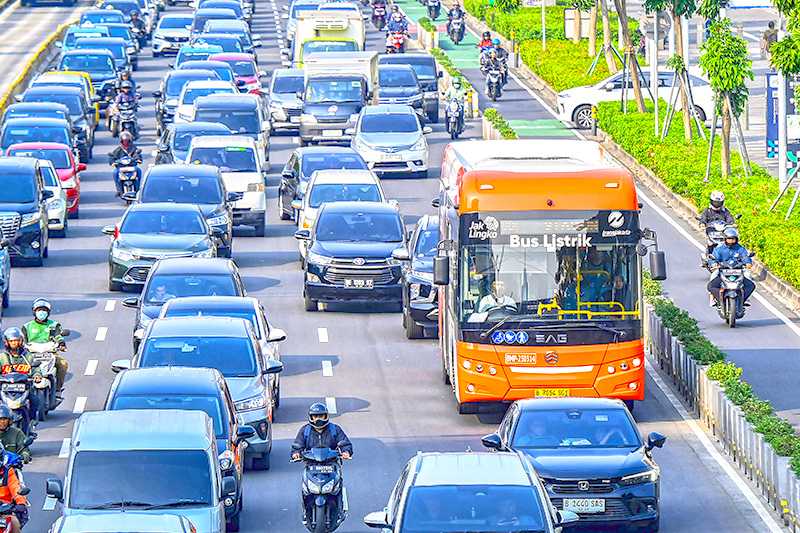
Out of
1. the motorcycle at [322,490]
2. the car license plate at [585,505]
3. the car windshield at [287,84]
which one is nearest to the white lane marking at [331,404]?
the motorcycle at [322,490]

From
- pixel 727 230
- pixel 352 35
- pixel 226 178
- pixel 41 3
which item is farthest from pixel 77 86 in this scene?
pixel 41 3

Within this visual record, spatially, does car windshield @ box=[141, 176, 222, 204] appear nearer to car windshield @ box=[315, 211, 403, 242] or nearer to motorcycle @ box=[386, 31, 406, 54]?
car windshield @ box=[315, 211, 403, 242]

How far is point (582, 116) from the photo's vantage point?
62.9 meters

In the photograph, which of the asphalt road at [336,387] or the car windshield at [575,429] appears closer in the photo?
the car windshield at [575,429]

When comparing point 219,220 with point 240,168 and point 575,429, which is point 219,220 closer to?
point 240,168

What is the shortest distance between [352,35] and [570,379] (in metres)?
42.4

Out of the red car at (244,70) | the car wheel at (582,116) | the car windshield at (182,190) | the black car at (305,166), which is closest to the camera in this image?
the car windshield at (182,190)

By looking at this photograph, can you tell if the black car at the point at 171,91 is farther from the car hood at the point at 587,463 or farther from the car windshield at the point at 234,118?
the car hood at the point at 587,463

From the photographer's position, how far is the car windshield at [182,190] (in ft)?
140

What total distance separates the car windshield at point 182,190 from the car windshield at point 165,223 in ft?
9.26

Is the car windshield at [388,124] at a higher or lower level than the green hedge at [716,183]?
higher

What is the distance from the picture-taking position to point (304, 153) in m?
48.4

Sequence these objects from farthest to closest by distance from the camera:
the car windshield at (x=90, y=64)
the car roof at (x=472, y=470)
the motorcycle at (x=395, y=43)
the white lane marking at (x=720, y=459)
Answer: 1. the motorcycle at (x=395, y=43)
2. the car windshield at (x=90, y=64)
3. the white lane marking at (x=720, y=459)
4. the car roof at (x=472, y=470)

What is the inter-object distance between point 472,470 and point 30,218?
23.6 m
